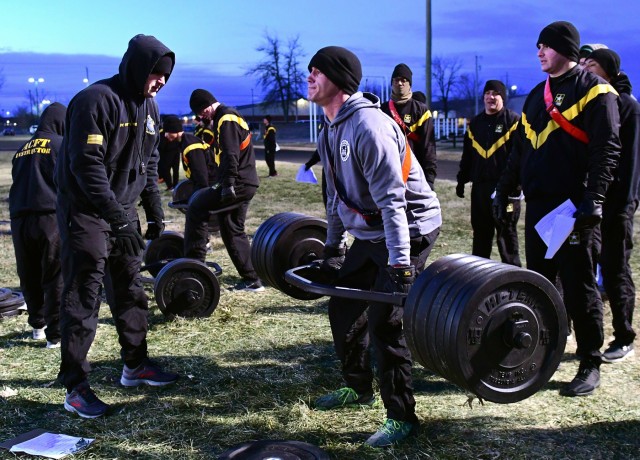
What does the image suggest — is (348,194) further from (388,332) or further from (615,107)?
(615,107)

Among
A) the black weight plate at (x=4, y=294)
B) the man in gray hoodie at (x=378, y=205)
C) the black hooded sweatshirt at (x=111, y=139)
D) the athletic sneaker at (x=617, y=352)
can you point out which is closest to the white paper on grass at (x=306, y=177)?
the black hooded sweatshirt at (x=111, y=139)

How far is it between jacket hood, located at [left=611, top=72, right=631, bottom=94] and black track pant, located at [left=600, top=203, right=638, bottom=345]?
83 centimetres

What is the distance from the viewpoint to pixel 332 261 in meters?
4.33

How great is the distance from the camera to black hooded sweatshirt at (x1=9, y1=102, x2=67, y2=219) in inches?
228

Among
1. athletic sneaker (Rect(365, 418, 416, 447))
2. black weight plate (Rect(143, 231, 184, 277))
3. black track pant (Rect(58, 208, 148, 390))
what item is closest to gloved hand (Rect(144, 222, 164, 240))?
black track pant (Rect(58, 208, 148, 390))

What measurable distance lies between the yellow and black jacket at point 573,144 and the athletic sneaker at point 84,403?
300cm

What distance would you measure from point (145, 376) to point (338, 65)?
2494 mm

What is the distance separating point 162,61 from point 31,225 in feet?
6.91

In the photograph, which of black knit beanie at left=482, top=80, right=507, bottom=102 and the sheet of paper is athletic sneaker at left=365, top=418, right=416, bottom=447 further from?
black knit beanie at left=482, top=80, right=507, bottom=102

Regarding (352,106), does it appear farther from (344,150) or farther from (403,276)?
(403,276)

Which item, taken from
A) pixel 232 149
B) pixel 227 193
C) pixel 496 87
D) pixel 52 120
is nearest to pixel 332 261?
pixel 52 120

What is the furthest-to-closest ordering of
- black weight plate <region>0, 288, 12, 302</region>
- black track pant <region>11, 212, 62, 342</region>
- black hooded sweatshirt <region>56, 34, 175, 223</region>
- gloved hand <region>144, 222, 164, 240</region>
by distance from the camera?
1. black weight plate <region>0, 288, 12, 302</region>
2. gloved hand <region>144, 222, 164, 240</region>
3. black track pant <region>11, 212, 62, 342</region>
4. black hooded sweatshirt <region>56, 34, 175, 223</region>

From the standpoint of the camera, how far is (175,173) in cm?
1977

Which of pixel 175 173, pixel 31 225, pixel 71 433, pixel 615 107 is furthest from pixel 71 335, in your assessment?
pixel 175 173
